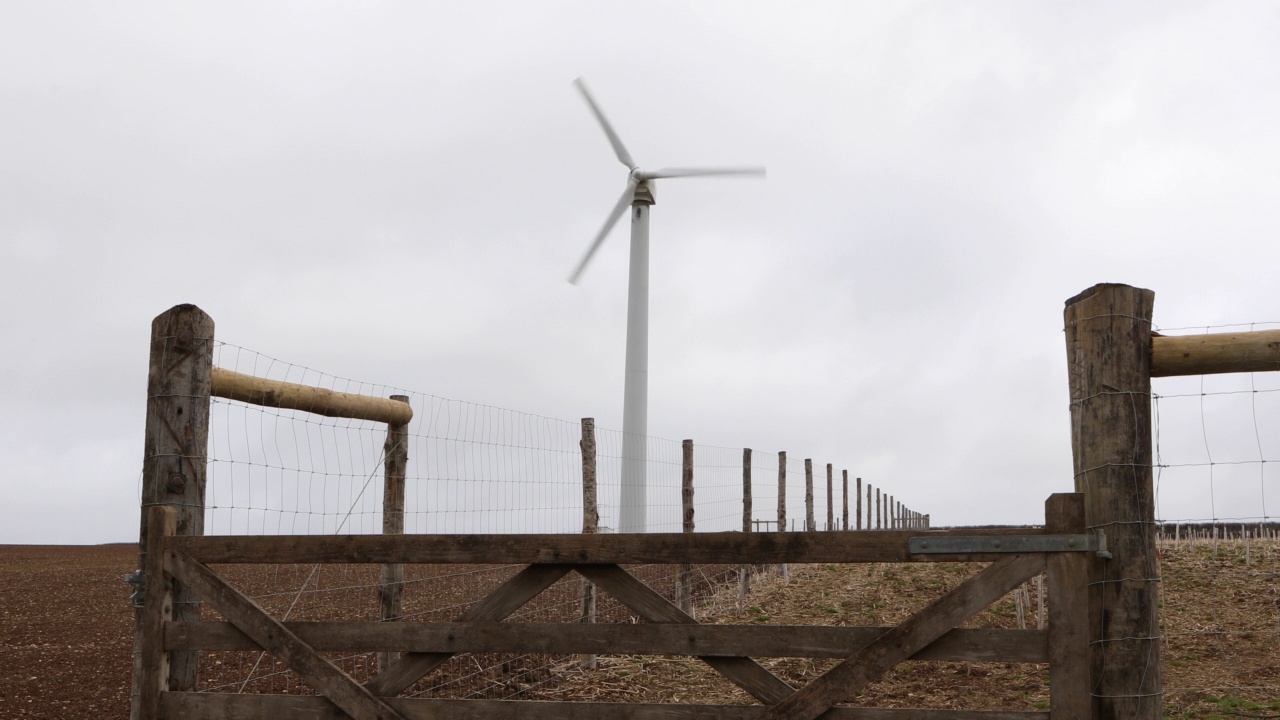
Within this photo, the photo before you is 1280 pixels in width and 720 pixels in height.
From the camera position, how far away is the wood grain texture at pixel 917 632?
420cm

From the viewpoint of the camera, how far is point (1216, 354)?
452 cm

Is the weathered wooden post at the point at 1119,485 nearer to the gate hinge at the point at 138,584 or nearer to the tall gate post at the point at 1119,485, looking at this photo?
the tall gate post at the point at 1119,485

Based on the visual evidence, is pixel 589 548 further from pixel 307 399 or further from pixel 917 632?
pixel 307 399

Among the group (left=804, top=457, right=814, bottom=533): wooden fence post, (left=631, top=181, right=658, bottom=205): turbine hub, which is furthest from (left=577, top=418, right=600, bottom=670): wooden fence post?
(left=631, top=181, right=658, bottom=205): turbine hub

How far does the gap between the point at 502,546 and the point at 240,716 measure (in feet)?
Result: 5.18

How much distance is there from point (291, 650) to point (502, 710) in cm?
109

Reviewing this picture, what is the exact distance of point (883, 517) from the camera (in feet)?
129

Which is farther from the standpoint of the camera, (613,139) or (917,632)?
(613,139)

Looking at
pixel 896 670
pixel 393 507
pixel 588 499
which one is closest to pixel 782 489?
pixel 588 499

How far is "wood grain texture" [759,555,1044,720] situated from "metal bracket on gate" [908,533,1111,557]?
0.05 meters

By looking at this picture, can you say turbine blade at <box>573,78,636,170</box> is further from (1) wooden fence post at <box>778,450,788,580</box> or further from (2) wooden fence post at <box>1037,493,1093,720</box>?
(2) wooden fence post at <box>1037,493,1093,720</box>

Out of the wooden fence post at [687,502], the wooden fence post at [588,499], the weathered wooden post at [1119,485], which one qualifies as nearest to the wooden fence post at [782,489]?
the wooden fence post at [687,502]

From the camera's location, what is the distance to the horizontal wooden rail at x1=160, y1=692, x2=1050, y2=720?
424 cm

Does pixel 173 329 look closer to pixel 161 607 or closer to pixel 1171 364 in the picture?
pixel 161 607
